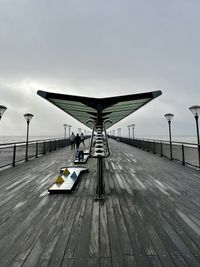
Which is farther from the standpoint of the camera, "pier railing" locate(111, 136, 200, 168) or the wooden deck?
"pier railing" locate(111, 136, 200, 168)

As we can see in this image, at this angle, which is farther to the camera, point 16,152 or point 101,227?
point 16,152

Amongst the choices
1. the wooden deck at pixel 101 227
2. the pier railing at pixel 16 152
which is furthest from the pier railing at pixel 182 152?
the pier railing at pixel 16 152

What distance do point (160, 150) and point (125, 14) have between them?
19378mm

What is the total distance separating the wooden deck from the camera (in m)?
1.48

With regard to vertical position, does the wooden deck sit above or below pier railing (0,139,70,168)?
below

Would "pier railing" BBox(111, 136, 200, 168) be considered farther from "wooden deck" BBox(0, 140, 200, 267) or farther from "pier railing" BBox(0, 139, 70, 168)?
"pier railing" BBox(0, 139, 70, 168)

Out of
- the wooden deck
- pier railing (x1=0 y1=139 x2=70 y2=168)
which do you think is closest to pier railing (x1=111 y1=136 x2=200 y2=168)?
the wooden deck

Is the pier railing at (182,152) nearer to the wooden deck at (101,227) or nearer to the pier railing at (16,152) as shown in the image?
the wooden deck at (101,227)

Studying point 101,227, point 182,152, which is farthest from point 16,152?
point 182,152

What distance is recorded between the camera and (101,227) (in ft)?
6.55

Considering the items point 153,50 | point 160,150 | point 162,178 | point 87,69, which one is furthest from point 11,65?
point 162,178

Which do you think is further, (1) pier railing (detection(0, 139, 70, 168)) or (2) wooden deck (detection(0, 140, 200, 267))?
(1) pier railing (detection(0, 139, 70, 168))

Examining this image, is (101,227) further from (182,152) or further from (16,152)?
(16,152)

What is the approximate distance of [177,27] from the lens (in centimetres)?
1998
